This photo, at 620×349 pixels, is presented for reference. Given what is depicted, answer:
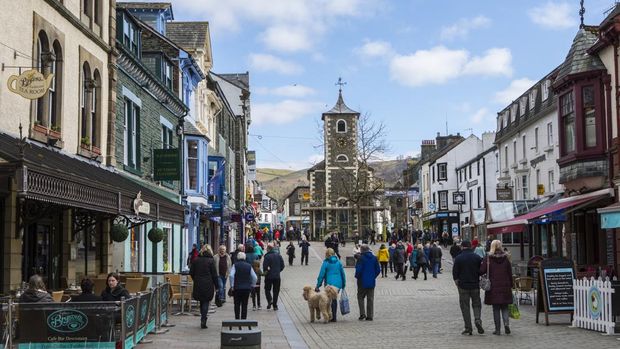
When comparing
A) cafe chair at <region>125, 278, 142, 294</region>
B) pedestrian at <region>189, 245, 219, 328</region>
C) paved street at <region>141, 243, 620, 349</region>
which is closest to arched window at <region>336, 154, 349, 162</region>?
paved street at <region>141, 243, 620, 349</region>

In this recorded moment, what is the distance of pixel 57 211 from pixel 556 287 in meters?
10.4

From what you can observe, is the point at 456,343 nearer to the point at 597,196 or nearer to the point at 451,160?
the point at 597,196

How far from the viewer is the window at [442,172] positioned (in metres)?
77.0

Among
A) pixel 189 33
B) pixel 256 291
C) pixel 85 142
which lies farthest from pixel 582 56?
pixel 189 33

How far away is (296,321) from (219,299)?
2.18m

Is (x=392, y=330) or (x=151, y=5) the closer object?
(x=392, y=330)

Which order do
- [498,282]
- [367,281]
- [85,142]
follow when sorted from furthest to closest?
1. [85,142]
2. [367,281]
3. [498,282]

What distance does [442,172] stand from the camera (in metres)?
77.5

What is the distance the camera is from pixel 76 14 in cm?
1977

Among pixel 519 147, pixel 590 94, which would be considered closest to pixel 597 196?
pixel 590 94

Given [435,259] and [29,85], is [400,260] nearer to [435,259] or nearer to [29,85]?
[435,259]

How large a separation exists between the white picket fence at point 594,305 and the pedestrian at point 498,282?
1.65 meters

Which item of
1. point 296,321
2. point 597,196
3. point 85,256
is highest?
point 597,196

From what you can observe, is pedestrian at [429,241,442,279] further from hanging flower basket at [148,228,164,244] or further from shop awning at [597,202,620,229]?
shop awning at [597,202,620,229]
